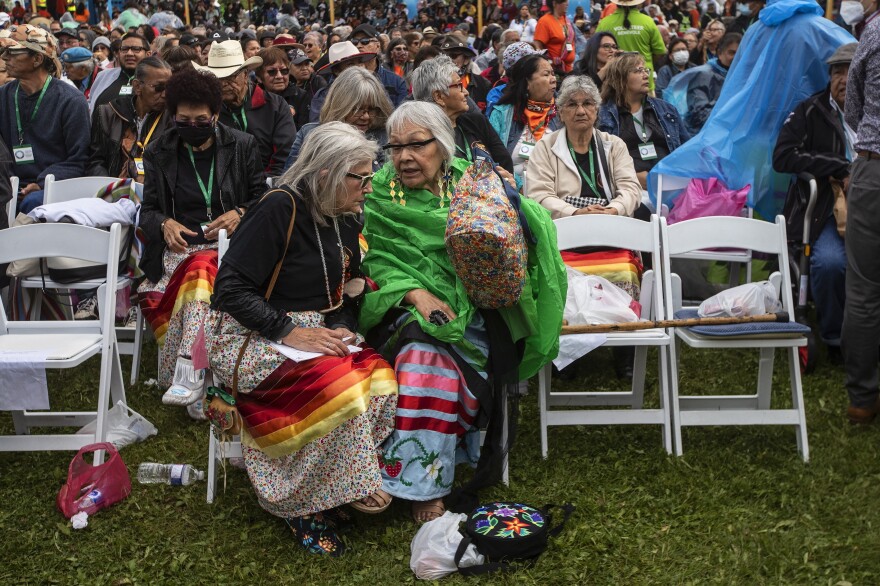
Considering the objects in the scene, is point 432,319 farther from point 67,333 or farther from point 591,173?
point 591,173

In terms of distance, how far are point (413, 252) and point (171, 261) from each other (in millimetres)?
1614

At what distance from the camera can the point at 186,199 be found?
15.9ft

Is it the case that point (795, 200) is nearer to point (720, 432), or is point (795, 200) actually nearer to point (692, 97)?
point (720, 432)

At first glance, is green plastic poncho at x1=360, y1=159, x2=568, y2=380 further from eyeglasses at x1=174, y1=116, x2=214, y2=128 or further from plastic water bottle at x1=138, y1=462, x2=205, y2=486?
eyeglasses at x1=174, y1=116, x2=214, y2=128

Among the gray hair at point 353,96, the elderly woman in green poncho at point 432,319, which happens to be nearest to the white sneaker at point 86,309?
the gray hair at point 353,96

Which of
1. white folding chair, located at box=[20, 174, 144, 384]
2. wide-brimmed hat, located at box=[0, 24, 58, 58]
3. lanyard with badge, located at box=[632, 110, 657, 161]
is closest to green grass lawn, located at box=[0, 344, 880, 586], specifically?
white folding chair, located at box=[20, 174, 144, 384]

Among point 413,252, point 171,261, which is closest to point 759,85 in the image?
point 413,252

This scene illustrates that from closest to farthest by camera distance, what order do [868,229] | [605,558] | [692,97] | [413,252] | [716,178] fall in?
[605,558] < [413,252] < [868,229] < [716,178] < [692,97]

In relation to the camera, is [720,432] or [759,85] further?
[759,85]

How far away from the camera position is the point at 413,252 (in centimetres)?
387

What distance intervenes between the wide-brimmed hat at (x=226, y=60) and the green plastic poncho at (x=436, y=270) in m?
2.44

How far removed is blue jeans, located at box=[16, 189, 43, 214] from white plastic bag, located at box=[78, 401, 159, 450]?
6.65ft

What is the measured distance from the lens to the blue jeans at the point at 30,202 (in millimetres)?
5855

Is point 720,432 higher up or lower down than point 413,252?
lower down
